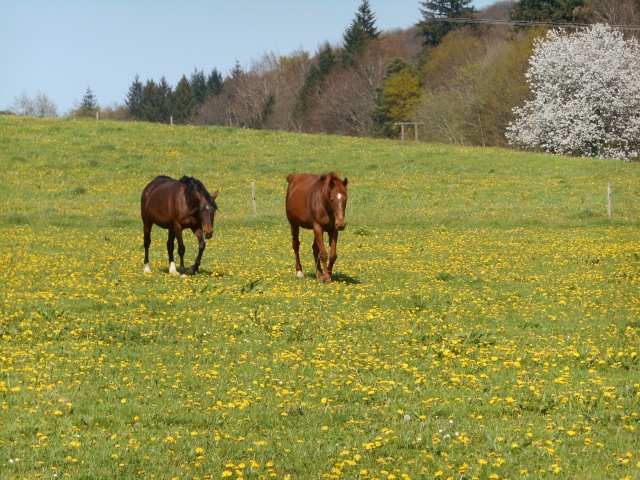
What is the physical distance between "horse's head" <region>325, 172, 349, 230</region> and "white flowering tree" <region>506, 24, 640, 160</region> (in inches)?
1986

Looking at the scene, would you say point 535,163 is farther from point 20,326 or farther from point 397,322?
point 20,326

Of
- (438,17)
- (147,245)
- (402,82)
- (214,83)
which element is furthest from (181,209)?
(214,83)

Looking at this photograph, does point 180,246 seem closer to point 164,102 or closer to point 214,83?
point 164,102

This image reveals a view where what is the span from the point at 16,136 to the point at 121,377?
46713mm

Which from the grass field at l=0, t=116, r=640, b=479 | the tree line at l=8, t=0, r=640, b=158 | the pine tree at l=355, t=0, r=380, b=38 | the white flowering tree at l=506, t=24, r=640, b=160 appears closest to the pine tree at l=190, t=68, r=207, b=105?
the tree line at l=8, t=0, r=640, b=158

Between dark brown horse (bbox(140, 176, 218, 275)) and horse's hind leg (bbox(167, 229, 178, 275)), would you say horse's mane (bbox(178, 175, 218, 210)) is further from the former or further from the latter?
horse's hind leg (bbox(167, 229, 178, 275))

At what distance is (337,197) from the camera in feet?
59.0

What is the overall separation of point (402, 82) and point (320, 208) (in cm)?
8114

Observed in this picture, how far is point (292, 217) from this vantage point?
67.1 ft

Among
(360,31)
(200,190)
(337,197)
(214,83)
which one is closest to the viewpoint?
(337,197)

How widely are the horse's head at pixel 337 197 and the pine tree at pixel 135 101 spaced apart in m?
130

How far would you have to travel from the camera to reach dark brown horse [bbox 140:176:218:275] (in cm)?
1950

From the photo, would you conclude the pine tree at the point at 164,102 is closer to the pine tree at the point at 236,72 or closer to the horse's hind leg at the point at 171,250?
the pine tree at the point at 236,72

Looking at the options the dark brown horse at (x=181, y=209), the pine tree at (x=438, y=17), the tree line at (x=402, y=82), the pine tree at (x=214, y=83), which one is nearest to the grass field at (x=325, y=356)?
the dark brown horse at (x=181, y=209)
